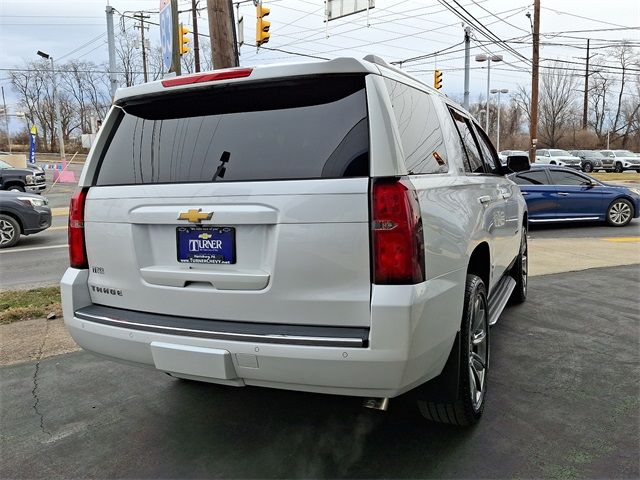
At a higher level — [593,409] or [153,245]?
[153,245]

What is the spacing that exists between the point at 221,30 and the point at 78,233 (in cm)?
479

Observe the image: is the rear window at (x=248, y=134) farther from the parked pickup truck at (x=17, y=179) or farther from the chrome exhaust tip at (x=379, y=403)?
the parked pickup truck at (x=17, y=179)

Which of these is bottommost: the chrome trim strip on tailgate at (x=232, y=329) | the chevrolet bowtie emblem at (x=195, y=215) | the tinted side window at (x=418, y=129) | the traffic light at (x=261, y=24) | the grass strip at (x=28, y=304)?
the grass strip at (x=28, y=304)

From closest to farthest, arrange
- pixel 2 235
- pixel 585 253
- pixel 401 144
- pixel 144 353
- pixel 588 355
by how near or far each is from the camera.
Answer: pixel 401 144 → pixel 144 353 → pixel 588 355 → pixel 585 253 → pixel 2 235

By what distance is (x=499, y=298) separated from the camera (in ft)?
14.3

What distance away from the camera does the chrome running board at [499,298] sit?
3.87 meters

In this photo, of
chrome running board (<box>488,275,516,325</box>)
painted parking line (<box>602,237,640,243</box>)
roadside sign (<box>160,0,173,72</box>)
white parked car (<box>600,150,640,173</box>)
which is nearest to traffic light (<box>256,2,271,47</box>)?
roadside sign (<box>160,0,173,72</box>)

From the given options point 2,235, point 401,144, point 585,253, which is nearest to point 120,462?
point 401,144

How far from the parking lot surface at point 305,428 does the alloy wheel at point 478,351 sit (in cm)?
20

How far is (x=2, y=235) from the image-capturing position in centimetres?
1051

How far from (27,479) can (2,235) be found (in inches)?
363

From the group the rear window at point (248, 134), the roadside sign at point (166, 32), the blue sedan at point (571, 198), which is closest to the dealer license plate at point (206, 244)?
the rear window at point (248, 134)

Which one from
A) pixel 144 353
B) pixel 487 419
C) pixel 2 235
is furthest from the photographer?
pixel 2 235

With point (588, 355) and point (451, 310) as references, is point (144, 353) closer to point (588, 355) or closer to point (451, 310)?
point (451, 310)
